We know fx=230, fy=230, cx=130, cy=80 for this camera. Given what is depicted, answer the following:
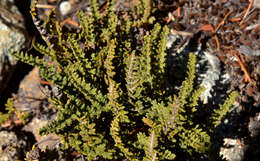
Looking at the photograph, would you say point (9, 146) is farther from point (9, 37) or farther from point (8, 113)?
point (9, 37)

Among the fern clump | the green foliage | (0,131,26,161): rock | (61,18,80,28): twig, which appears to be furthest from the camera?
(61,18,80,28): twig

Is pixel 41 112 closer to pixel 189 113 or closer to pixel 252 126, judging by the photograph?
pixel 189 113

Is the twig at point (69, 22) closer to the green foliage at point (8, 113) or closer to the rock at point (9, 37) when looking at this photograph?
the rock at point (9, 37)

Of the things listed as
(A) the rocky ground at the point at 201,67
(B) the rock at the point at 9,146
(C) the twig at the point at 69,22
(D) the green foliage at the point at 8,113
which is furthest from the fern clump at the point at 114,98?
(D) the green foliage at the point at 8,113

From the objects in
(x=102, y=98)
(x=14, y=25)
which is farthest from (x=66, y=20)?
(x=102, y=98)

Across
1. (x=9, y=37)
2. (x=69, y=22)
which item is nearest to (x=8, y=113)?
(x=9, y=37)

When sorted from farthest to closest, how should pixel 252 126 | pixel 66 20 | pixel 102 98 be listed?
pixel 66 20, pixel 252 126, pixel 102 98

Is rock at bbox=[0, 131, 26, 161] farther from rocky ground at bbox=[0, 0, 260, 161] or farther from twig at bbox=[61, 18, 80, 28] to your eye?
twig at bbox=[61, 18, 80, 28]

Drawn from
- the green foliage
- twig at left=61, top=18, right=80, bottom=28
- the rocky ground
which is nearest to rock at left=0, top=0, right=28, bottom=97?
the rocky ground
